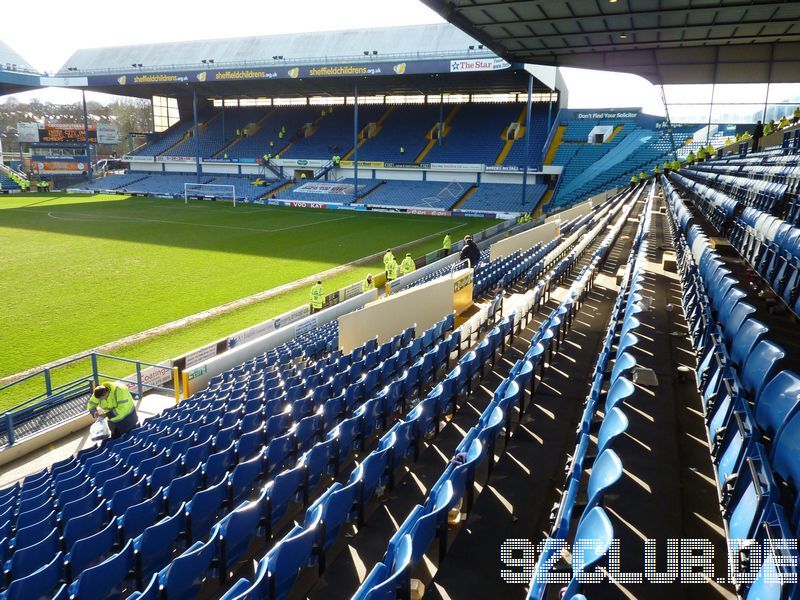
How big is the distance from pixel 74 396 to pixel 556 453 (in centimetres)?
809

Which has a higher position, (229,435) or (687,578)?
(687,578)

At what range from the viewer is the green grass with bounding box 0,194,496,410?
13375mm

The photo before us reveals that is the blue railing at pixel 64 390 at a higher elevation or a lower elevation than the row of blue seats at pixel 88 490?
lower

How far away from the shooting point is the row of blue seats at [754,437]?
2256 mm

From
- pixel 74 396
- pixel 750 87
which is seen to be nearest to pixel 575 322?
pixel 74 396

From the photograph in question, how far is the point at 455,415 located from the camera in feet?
20.0

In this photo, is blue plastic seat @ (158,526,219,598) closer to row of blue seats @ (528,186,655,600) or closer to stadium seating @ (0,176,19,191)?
row of blue seats @ (528,186,655,600)

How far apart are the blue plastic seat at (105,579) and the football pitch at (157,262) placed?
8621 mm

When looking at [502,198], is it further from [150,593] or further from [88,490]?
[150,593]

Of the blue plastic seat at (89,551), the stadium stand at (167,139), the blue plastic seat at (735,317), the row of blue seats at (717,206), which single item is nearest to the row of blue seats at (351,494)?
the blue plastic seat at (89,551)

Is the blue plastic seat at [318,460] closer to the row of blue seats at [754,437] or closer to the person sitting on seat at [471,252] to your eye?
the row of blue seats at [754,437]

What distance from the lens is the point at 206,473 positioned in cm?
519

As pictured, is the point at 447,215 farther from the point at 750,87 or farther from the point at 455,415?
the point at 455,415

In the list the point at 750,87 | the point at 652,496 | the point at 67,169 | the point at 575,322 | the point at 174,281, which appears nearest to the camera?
the point at 652,496
